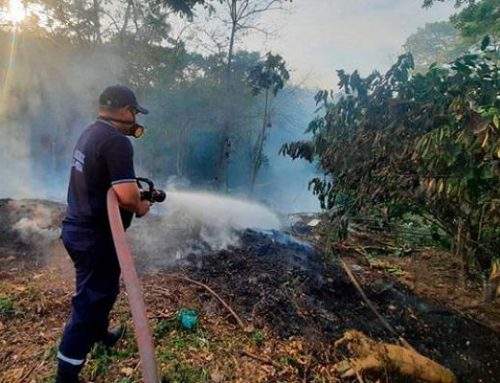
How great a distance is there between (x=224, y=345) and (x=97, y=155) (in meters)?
1.80

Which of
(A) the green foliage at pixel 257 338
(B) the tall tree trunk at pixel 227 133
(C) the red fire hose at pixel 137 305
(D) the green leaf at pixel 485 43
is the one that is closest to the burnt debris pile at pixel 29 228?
(A) the green foliage at pixel 257 338

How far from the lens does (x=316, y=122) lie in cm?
365

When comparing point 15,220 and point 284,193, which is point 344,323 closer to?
point 15,220

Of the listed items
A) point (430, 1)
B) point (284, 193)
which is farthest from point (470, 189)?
point (284, 193)

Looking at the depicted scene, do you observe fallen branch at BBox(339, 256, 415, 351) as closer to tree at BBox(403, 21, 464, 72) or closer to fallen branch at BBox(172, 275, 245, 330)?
fallen branch at BBox(172, 275, 245, 330)

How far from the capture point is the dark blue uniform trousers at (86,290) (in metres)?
2.10

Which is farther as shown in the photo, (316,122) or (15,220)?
(15,220)

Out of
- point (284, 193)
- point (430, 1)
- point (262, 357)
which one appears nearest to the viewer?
point (262, 357)

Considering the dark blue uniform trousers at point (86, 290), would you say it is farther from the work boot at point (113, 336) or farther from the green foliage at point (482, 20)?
the green foliage at point (482, 20)

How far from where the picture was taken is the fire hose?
1.53 m

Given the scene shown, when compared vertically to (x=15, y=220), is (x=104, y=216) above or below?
above

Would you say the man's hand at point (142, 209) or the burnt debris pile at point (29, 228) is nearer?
the man's hand at point (142, 209)

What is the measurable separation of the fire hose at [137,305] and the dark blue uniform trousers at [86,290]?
36cm

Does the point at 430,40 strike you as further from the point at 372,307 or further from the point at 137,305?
the point at 137,305
